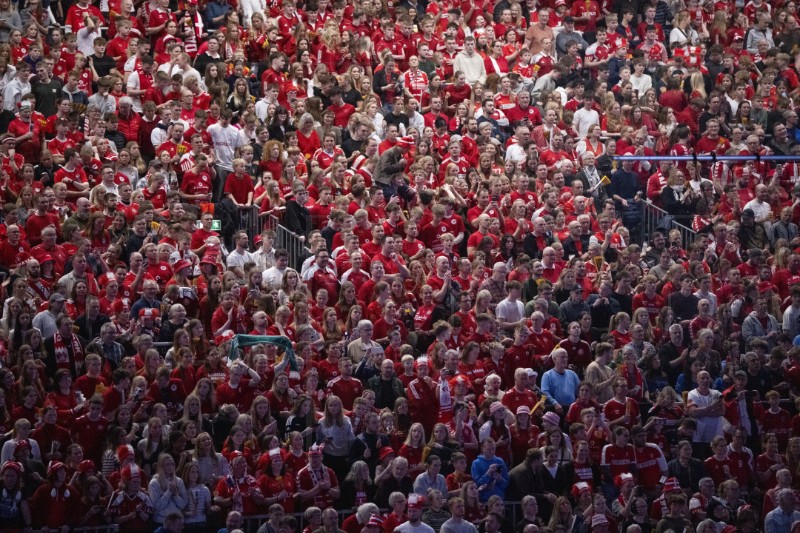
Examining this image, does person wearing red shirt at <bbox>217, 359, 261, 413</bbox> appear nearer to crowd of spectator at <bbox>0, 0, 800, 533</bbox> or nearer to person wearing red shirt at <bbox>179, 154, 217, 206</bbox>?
crowd of spectator at <bbox>0, 0, 800, 533</bbox>

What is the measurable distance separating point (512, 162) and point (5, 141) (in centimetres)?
634

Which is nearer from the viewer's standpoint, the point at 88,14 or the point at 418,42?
the point at 88,14

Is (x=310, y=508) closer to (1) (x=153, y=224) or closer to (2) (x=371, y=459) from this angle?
(2) (x=371, y=459)

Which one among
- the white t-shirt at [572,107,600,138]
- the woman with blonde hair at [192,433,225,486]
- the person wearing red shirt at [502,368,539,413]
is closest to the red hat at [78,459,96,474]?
the woman with blonde hair at [192,433,225,486]

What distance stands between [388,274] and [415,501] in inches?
161

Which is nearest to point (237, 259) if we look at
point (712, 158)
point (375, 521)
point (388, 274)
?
point (388, 274)

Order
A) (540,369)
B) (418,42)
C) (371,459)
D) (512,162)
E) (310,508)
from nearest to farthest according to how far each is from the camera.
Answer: (310,508) → (371,459) → (540,369) → (512,162) → (418,42)

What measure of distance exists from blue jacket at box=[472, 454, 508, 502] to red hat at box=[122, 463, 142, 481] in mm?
3327

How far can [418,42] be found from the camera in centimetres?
2452

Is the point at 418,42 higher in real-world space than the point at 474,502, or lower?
higher

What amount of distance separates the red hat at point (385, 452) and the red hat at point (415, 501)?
0.83 meters

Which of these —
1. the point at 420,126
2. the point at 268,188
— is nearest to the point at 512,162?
the point at 420,126

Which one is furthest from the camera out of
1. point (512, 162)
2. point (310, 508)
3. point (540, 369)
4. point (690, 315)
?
point (512, 162)

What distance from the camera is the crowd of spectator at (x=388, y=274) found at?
52.1 ft
